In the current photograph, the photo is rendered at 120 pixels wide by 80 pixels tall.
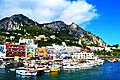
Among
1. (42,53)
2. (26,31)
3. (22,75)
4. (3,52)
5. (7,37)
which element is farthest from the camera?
(26,31)

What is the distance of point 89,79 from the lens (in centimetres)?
6006

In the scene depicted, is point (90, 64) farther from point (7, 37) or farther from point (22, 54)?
point (7, 37)

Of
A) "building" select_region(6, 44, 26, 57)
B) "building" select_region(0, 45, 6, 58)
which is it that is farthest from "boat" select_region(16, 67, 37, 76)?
"building" select_region(6, 44, 26, 57)

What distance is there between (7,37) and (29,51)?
48.4 m

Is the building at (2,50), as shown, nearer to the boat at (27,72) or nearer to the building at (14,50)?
the building at (14,50)

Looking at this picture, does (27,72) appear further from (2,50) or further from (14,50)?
(14,50)

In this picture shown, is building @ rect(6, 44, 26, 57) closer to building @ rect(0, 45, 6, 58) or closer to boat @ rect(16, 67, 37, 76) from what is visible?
building @ rect(0, 45, 6, 58)

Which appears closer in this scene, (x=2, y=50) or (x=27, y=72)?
Result: (x=27, y=72)

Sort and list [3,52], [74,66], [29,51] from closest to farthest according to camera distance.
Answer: [74,66]
[3,52]
[29,51]

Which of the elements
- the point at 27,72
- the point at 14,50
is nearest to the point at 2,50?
the point at 14,50

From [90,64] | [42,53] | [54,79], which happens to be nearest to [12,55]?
[42,53]

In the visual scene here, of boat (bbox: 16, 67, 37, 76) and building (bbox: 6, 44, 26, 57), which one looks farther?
building (bbox: 6, 44, 26, 57)

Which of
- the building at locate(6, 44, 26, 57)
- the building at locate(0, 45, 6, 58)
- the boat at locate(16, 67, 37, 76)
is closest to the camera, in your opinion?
the boat at locate(16, 67, 37, 76)

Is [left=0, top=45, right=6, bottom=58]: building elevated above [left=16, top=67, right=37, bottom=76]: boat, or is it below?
above
